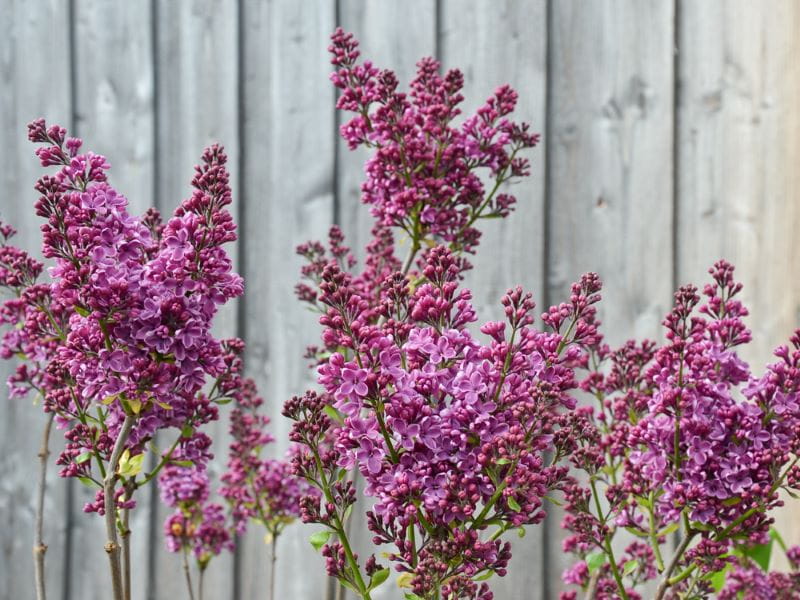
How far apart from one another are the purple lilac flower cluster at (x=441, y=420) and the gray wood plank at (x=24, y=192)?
157cm

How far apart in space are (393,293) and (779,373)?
341 mm

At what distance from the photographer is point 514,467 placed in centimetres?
66

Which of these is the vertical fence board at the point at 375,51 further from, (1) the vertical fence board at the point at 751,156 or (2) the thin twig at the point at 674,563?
(2) the thin twig at the point at 674,563

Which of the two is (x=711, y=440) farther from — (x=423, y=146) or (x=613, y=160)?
(x=613, y=160)

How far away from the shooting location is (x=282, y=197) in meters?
1.95

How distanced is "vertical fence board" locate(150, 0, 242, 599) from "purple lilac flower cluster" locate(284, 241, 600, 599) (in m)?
1.30

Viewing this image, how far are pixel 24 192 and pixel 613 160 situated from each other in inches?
52.6

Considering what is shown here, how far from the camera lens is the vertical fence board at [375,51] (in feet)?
6.16

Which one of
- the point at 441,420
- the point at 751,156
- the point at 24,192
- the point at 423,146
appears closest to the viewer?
the point at 441,420

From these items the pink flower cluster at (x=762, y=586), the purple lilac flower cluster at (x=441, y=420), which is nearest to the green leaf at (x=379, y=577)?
the purple lilac flower cluster at (x=441, y=420)

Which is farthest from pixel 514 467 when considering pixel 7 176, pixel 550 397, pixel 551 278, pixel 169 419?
pixel 7 176

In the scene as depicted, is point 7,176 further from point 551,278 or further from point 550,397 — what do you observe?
point 550,397

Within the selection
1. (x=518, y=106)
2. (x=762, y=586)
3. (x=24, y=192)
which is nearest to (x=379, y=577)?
(x=762, y=586)

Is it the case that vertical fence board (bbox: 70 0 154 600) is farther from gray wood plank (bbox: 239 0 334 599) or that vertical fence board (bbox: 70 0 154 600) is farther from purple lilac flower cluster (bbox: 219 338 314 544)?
purple lilac flower cluster (bbox: 219 338 314 544)
